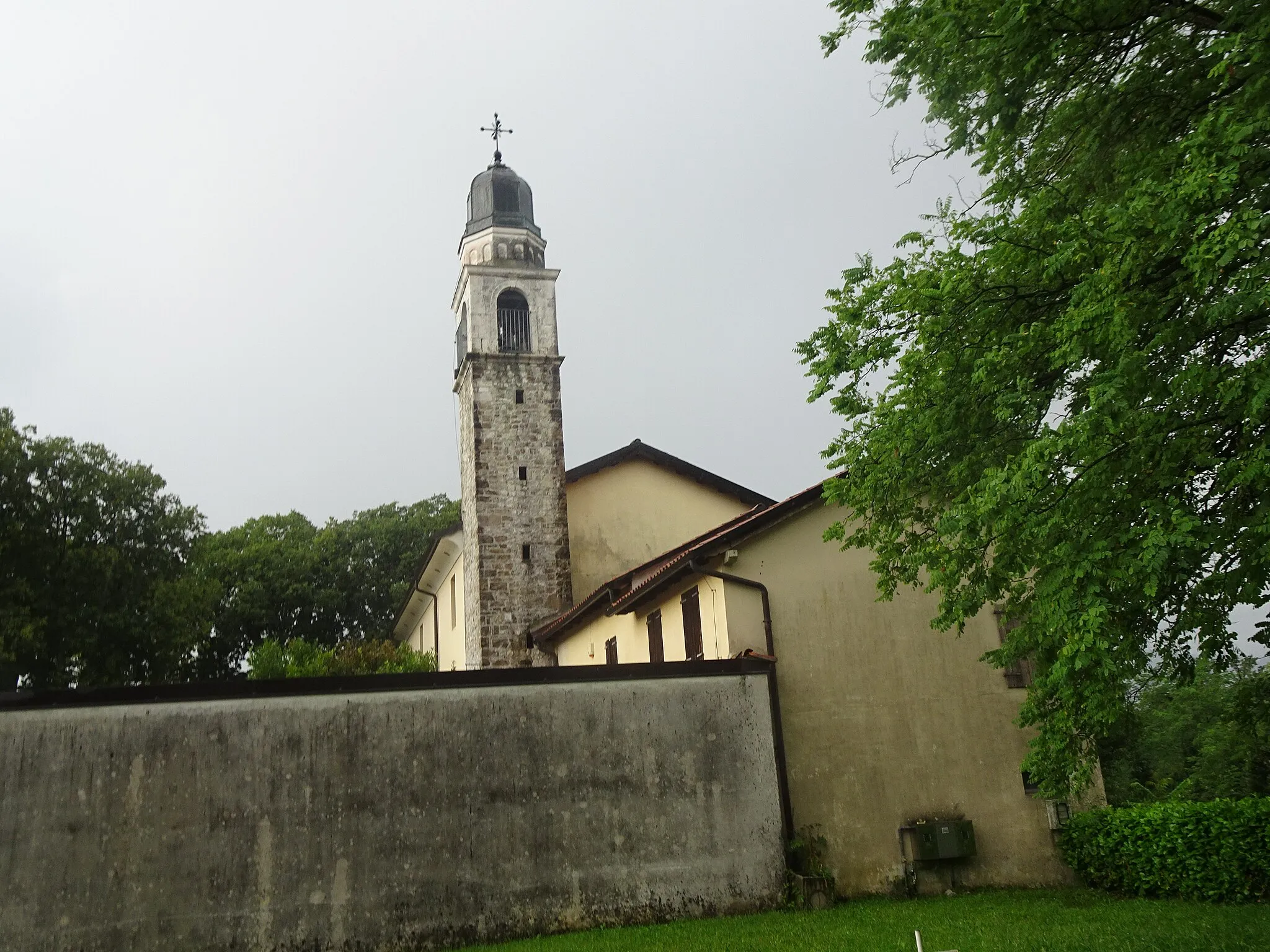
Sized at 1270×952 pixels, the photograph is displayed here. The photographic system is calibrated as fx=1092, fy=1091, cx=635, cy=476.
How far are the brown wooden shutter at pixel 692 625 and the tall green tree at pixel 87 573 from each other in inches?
707

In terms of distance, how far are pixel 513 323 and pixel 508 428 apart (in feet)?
9.39

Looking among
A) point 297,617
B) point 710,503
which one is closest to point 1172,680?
point 710,503

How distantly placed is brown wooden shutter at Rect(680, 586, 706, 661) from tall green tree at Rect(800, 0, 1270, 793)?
569 centimetres

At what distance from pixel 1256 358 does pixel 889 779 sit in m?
9.17

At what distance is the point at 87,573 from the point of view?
2894cm

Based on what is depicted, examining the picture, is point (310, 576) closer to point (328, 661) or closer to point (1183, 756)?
point (328, 661)

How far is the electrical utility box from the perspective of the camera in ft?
48.5

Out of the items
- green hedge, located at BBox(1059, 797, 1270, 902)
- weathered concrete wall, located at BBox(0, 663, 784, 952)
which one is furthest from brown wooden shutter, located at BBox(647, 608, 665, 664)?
green hedge, located at BBox(1059, 797, 1270, 902)

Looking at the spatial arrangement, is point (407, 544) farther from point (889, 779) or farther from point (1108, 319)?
point (1108, 319)

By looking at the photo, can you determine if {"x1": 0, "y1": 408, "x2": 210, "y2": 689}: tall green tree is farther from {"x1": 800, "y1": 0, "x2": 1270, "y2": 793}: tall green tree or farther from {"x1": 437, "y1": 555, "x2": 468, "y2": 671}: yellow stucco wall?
{"x1": 800, "y1": 0, "x2": 1270, "y2": 793}: tall green tree

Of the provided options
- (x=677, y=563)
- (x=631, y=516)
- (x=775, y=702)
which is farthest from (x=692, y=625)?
(x=631, y=516)

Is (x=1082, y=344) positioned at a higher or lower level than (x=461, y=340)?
lower

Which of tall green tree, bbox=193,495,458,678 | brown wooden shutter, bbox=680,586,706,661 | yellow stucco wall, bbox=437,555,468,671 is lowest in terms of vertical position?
brown wooden shutter, bbox=680,586,706,661

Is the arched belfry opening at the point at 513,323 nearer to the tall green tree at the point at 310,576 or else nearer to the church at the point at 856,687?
the church at the point at 856,687
